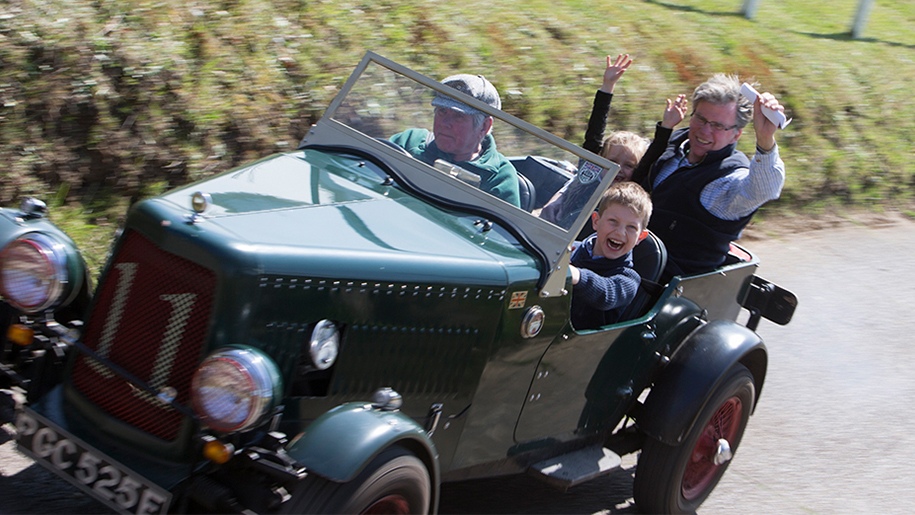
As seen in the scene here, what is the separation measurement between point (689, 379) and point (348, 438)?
5.65ft

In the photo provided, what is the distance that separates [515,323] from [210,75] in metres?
3.65

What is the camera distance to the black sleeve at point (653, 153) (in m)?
5.08

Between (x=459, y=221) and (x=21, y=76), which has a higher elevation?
(x=459, y=221)

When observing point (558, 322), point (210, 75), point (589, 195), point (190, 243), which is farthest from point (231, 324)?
point (210, 75)

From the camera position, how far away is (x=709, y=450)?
4352 mm

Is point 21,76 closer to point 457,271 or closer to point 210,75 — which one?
point 210,75

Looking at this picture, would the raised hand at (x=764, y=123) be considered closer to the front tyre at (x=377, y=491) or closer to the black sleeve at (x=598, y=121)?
the black sleeve at (x=598, y=121)

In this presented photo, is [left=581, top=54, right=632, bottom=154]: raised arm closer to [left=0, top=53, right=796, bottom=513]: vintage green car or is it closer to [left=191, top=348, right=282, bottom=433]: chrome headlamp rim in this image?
[left=0, top=53, right=796, bottom=513]: vintage green car

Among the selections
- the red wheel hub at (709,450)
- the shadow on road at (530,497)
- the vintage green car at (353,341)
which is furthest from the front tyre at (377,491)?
the red wheel hub at (709,450)

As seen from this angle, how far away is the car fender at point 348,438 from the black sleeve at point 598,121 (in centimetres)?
261

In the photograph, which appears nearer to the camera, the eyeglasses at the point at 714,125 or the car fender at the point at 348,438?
the car fender at the point at 348,438

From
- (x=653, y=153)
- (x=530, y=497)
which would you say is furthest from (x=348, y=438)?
(x=653, y=153)

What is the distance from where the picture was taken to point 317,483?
108 inches

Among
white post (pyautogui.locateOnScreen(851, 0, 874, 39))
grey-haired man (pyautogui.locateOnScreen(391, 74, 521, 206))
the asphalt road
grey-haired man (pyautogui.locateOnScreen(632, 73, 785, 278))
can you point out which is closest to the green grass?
white post (pyautogui.locateOnScreen(851, 0, 874, 39))
